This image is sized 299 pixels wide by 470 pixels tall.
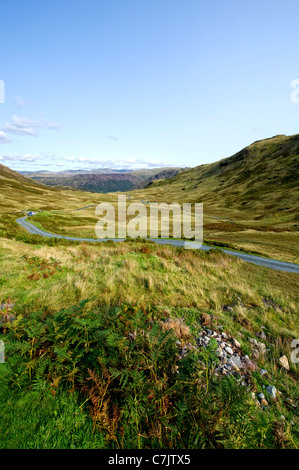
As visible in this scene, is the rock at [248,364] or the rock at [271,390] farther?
the rock at [248,364]

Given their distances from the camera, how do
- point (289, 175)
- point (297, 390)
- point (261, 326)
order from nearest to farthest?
point (297, 390)
point (261, 326)
point (289, 175)

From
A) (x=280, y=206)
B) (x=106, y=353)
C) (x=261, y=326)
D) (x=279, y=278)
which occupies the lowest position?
(x=279, y=278)

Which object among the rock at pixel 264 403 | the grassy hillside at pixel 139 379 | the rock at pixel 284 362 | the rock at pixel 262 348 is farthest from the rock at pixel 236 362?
the rock at pixel 284 362

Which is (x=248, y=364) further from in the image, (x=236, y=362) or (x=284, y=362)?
(x=284, y=362)

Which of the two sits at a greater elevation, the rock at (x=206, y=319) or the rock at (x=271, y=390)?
the rock at (x=206, y=319)

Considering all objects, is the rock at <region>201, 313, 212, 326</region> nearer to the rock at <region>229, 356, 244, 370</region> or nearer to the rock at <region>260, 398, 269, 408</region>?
the rock at <region>229, 356, 244, 370</region>

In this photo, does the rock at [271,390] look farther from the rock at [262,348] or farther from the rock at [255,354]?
the rock at [262,348]

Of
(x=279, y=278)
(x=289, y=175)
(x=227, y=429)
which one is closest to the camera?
(x=227, y=429)

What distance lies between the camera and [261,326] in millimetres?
7570

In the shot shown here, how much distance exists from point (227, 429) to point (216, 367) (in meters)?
1.92

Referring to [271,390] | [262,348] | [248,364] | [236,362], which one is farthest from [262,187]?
[271,390]

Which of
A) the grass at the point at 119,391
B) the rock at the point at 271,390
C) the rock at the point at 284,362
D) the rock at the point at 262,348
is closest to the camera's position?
the grass at the point at 119,391
